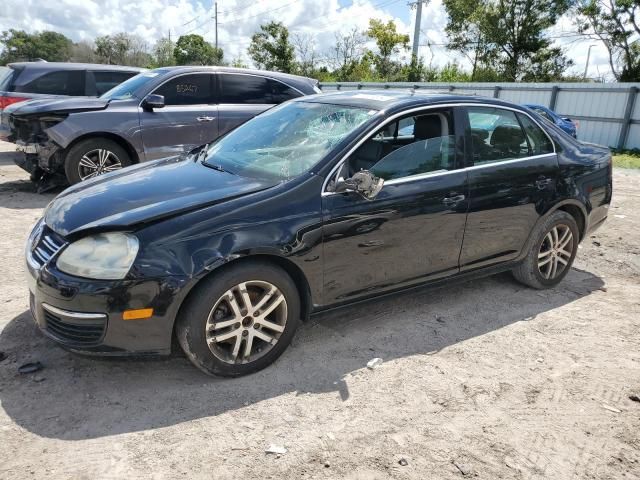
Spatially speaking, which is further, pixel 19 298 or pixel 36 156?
pixel 36 156

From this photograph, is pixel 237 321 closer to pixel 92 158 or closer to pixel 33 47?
pixel 92 158

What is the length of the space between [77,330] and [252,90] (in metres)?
5.92

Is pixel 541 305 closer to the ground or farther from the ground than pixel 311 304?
closer to the ground

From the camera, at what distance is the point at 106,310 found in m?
2.77

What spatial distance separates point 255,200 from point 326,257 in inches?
22.5

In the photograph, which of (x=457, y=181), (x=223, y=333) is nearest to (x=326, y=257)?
(x=223, y=333)

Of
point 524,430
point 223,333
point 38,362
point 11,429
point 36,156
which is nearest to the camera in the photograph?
point 11,429

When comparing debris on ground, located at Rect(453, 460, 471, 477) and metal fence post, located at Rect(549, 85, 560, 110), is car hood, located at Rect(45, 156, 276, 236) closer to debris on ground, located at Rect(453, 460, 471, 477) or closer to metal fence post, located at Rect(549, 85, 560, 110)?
debris on ground, located at Rect(453, 460, 471, 477)

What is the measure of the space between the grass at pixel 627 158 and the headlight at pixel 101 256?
14.0 meters

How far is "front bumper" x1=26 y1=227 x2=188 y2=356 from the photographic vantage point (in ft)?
9.07

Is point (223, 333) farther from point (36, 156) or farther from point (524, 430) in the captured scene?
point (36, 156)

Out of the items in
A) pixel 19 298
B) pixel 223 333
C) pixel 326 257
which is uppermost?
pixel 326 257

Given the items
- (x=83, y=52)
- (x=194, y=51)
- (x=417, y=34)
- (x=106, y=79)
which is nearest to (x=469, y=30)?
(x=417, y=34)

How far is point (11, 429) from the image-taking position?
8.76 feet
